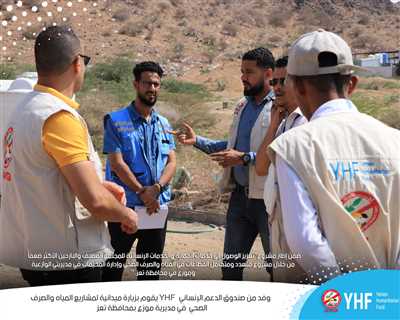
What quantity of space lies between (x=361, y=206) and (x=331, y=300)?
0.99 feet

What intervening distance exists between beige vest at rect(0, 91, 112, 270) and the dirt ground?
1101 millimetres

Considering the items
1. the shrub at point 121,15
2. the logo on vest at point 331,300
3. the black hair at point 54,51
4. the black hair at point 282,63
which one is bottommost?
the logo on vest at point 331,300

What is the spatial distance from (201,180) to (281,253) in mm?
9141

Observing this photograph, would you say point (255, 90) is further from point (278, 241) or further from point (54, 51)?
point (278, 241)

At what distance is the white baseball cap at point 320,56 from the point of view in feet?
6.18

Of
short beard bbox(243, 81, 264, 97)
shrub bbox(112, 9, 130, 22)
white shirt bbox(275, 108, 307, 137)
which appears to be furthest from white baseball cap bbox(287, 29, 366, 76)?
shrub bbox(112, 9, 130, 22)

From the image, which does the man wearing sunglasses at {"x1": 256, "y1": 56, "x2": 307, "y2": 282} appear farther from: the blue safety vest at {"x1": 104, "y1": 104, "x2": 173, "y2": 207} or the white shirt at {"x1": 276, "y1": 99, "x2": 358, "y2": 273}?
the blue safety vest at {"x1": 104, "y1": 104, "x2": 173, "y2": 207}

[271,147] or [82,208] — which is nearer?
[271,147]

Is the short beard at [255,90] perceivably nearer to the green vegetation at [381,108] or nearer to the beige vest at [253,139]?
the beige vest at [253,139]

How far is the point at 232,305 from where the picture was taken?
7.45ft

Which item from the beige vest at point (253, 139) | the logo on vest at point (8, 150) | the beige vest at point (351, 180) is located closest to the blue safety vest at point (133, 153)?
the beige vest at point (253, 139)

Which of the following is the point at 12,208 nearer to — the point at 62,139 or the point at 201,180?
the point at 62,139

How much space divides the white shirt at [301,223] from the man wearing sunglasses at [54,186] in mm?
819

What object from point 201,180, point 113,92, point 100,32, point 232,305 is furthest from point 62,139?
point 100,32
